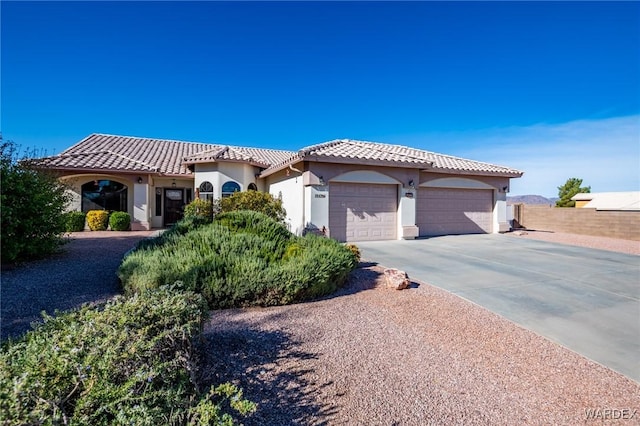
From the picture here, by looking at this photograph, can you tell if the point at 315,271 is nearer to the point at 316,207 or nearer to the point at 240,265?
the point at 240,265

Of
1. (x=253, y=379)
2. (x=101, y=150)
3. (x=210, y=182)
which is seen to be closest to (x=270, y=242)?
(x=253, y=379)

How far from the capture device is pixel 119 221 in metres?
15.7

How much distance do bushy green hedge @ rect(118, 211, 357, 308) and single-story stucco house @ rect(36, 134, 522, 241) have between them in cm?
521

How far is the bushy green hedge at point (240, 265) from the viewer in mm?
5375

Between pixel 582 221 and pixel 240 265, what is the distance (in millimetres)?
19722

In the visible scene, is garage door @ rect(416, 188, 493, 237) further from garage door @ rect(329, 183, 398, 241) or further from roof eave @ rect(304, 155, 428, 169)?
roof eave @ rect(304, 155, 428, 169)

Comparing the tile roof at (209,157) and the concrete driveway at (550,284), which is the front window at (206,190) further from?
the concrete driveway at (550,284)

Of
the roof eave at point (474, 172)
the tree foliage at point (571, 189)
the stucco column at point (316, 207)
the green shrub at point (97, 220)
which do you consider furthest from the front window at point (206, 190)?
the tree foliage at point (571, 189)

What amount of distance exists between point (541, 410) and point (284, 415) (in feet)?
8.06

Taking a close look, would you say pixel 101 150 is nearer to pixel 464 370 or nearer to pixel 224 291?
pixel 224 291

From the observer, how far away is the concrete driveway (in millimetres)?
4566

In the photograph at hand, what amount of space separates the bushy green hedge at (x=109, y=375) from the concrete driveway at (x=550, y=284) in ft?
15.9

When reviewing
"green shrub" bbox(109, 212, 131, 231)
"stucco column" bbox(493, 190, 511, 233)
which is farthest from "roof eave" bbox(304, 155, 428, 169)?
"green shrub" bbox(109, 212, 131, 231)

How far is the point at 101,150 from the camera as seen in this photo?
1875 cm
